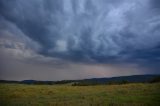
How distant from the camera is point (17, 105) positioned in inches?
993

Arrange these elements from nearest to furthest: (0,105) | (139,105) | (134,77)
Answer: (139,105) < (0,105) < (134,77)

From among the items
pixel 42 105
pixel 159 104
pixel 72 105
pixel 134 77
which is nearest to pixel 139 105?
pixel 159 104

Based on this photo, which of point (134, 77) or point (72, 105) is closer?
point (72, 105)

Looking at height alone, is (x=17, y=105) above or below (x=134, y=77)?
below

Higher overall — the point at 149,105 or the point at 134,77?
the point at 134,77

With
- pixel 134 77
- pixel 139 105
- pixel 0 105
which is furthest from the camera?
pixel 134 77

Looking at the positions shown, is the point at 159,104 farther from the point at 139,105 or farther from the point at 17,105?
the point at 17,105

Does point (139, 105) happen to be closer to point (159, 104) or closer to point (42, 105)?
point (159, 104)

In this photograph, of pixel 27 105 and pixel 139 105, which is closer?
pixel 139 105

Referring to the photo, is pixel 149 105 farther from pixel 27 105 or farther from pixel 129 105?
pixel 27 105

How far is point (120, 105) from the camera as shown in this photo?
23047mm

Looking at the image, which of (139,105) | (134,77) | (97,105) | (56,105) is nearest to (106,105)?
(97,105)

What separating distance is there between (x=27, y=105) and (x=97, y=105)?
727 cm

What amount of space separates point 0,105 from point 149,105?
15.0m
